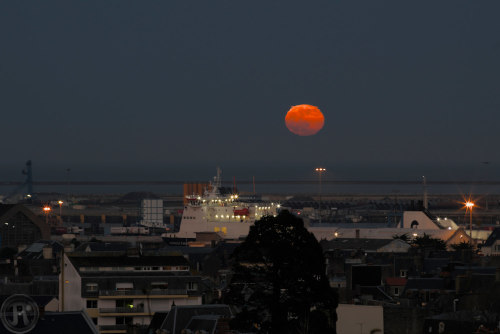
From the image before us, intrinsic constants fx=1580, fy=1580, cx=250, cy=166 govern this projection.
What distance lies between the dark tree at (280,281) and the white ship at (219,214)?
269 feet

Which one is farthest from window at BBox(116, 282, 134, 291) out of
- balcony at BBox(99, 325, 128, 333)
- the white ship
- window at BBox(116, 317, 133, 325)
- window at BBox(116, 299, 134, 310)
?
the white ship

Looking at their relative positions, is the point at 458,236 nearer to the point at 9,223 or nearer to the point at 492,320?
the point at 9,223

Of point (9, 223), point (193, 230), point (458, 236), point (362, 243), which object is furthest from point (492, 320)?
point (193, 230)

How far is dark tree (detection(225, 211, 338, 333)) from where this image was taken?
36781mm

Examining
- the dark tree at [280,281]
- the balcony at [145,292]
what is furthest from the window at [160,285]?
the dark tree at [280,281]

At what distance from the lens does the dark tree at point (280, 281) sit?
3678 cm

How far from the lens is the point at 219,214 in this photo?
125 metres

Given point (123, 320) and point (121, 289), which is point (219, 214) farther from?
point (123, 320)

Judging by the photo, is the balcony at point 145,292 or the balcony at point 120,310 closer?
the balcony at point 120,310

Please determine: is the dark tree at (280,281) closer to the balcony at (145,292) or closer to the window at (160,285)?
the balcony at (145,292)

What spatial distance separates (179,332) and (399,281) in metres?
15.6

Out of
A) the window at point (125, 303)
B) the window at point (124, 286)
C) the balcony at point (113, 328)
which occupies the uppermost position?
the window at point (124, 286)

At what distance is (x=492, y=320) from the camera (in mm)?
38000

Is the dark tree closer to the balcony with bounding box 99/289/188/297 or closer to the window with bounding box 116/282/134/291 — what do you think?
the balcony with bounding box 99/289/188/297
